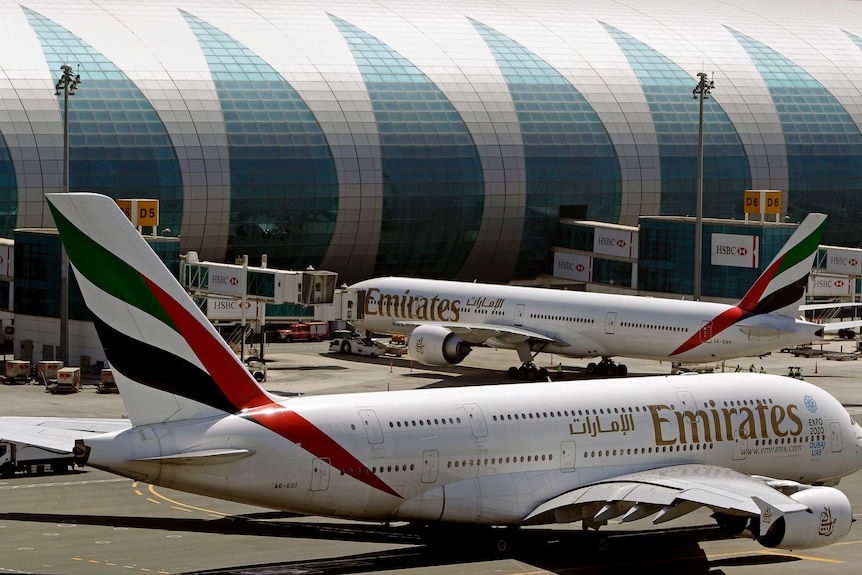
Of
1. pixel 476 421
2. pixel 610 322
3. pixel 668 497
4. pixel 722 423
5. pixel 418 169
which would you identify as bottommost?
pixel 668 497

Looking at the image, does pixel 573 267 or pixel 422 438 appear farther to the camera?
pixel 573 267

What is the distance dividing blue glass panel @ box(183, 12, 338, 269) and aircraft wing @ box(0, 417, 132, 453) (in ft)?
209

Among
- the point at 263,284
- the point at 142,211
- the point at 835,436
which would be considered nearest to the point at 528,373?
the point at 263,284

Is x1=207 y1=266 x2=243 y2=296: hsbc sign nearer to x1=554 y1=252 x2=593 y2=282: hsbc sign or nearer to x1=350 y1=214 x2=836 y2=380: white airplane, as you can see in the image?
x1=350 y1=214 x2=836 y2=380: white airplane

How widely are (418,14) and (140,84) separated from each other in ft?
87.7

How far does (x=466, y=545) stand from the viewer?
4266cm

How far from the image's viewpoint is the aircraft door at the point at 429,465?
4017cm

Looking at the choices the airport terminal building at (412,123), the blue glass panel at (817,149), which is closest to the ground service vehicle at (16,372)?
the airport terminal building at (412,123)

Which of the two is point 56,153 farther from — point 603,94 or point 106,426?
point 106,426

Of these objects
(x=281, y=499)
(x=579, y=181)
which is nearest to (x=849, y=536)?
(x=281, y=499)

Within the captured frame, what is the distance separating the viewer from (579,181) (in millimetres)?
117312

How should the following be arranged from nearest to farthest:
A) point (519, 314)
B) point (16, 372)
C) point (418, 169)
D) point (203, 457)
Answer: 1. point (203, 457)
2. point (16, 372)
3. point (519, 314)
4. point (418, 169)

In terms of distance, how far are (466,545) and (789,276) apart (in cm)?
4018

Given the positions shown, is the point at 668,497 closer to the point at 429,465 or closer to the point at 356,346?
the point at 429,465
